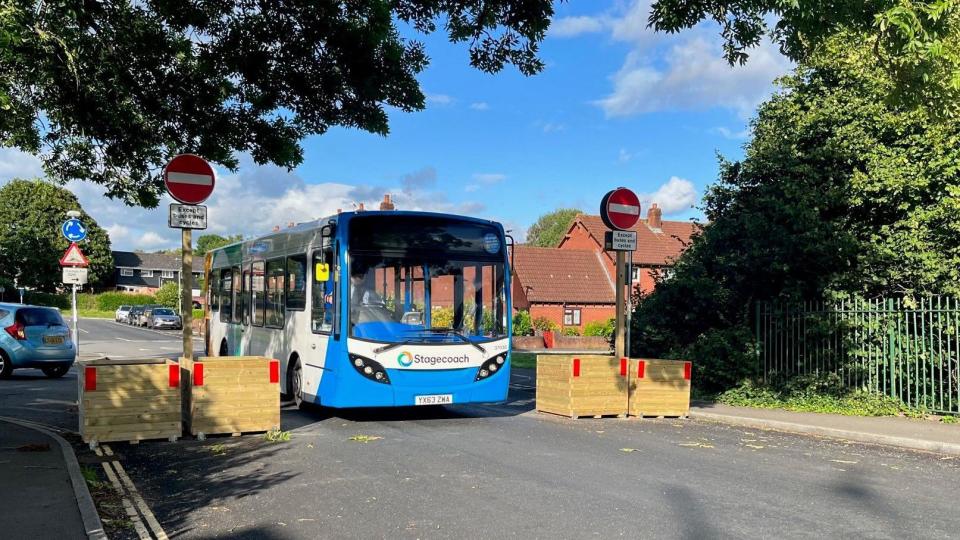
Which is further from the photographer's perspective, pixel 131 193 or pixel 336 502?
pixel 131 193

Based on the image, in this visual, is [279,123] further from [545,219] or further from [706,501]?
[545,219]

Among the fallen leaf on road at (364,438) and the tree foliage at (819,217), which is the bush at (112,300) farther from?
the fallen leaf on road at (364,438)

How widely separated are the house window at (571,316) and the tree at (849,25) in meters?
42.8

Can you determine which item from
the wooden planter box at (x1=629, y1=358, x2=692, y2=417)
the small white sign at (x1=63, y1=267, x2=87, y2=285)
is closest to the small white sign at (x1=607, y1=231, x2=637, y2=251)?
the wooden planter box at (x1=629, y1=358, x2=692, y2=417)

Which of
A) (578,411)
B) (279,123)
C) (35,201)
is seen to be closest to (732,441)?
(578,411)

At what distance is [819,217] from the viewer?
1405cm

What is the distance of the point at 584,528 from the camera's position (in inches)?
227

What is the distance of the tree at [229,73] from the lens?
10.2 meters

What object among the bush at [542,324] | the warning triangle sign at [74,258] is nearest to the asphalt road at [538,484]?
the warning triangle sign at [74,258]

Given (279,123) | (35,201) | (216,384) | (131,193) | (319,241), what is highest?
(35,201)

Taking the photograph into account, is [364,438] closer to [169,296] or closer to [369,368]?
[369,368]

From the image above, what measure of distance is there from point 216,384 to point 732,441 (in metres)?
6.31

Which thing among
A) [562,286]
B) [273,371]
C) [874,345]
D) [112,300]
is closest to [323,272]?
[273,371]

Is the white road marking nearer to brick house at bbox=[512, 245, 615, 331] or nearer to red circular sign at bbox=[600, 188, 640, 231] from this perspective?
red circular sign at bbox=[600, 188, 640, 231]
